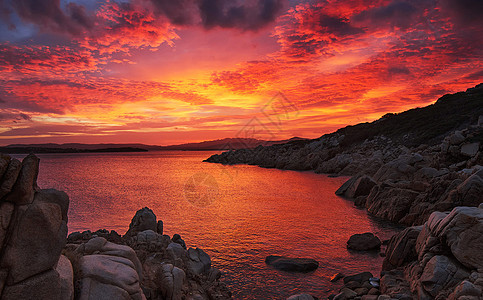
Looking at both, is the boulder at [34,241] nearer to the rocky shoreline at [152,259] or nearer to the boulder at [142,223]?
the rocky shoreline at [152,259]

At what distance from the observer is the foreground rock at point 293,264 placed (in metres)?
14.6

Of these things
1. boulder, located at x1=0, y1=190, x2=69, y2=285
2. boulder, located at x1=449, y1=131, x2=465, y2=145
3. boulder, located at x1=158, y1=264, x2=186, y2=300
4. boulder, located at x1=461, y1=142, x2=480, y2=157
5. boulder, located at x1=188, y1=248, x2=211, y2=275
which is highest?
boulder, located at x1=449, y1=131, x2=465, y2=145

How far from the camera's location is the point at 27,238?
21.4ft

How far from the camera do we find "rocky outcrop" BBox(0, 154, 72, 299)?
6.29m

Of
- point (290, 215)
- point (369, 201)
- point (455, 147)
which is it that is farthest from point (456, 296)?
point (455, 147)

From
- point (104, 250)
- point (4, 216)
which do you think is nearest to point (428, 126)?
point (104, 250)

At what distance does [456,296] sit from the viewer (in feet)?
26.8

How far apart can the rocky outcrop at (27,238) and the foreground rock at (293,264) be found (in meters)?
10.5

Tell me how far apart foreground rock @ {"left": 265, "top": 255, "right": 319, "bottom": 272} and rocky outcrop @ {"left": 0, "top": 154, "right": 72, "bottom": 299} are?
1051 cm

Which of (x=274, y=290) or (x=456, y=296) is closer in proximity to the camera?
(x=456, y=296)

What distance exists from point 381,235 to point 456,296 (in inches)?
506

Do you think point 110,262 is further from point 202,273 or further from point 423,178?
point 423,178

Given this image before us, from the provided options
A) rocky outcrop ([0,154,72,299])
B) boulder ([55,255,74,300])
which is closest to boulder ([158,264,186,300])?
boulder ([55,255,74,300])

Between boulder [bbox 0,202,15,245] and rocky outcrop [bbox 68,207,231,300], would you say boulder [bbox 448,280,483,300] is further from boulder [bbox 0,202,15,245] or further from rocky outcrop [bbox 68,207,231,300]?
boulder [bbox 0,202,15,245]
